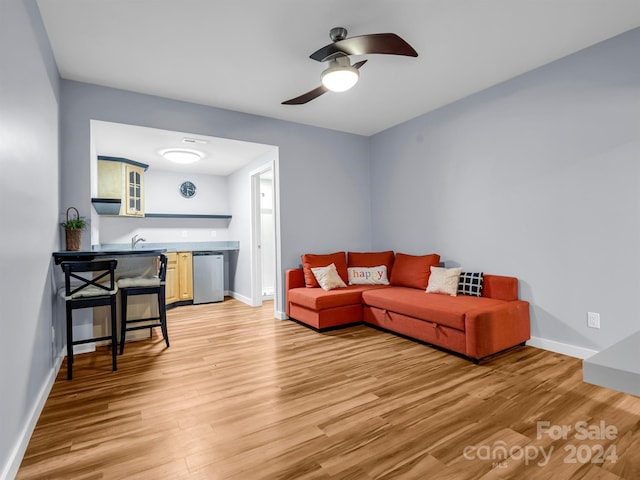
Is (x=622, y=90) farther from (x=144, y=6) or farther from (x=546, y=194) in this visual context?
(x=144, y=6)

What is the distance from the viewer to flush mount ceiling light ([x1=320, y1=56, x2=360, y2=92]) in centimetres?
259

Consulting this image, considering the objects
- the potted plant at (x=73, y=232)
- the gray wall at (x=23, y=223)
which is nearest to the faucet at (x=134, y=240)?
the potted plant at (x=73, y=232)

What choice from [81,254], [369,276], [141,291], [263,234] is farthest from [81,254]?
[263,234]

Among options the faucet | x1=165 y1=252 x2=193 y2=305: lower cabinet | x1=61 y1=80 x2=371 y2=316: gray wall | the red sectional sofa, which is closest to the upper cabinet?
the faucet

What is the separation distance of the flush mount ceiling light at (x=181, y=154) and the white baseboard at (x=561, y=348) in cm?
468

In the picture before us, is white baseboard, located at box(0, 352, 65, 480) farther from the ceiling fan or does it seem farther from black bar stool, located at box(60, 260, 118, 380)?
the ceiling fan

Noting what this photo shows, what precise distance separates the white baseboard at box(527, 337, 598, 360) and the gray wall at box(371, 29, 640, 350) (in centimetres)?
4

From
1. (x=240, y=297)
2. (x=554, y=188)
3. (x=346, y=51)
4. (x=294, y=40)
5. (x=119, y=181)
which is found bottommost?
(x=240, y=297)

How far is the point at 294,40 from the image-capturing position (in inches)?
109

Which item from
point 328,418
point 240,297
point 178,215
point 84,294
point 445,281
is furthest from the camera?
point 178,215

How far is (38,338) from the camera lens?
227cm

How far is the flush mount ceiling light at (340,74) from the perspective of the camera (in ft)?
8.50

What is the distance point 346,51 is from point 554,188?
2.27 m

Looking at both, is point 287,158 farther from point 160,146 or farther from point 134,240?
point 134,240
